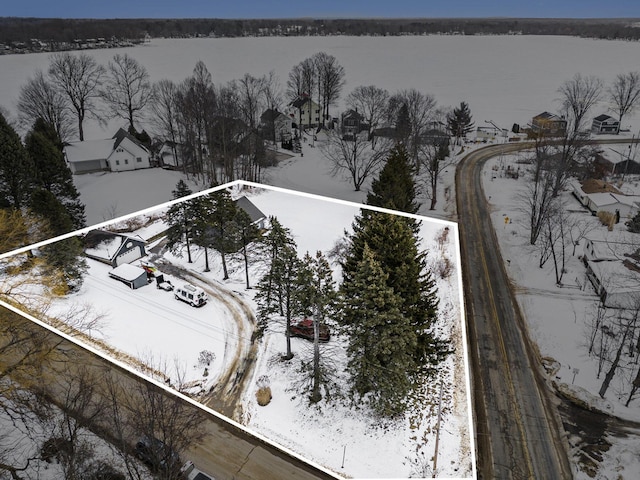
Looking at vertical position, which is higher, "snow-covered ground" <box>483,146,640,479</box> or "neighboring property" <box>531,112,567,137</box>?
"neighboring property" <box>531,112,567,137</box>

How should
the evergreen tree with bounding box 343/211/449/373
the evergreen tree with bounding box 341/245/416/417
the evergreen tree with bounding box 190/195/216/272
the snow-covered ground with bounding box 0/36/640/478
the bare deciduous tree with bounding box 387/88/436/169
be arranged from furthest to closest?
the bare deciduous tree with bounding box 387/88/436/169 → the snow-covered ground with bounding box 0/36/640/478 → the evergreen tree with bounding box 190/195/216/272 → the evergreen tree with bounding box 343/211/449/373 → the evergreen tree with bounding box 341/245/416/417

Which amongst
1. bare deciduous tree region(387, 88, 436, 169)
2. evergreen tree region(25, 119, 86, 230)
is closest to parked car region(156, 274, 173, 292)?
evergreen tree region(25, 119, 86, 230)

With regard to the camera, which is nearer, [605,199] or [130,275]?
[130,275]

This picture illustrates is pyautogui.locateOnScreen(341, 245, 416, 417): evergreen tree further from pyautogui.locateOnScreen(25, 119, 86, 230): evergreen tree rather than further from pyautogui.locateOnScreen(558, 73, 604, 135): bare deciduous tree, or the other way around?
pyautogui.locateOnScreen(558, 73, 604, 135): bare deciduous tree

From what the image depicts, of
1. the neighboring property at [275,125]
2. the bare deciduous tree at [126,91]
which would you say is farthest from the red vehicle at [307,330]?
the bare deciduous tree at [126,91]

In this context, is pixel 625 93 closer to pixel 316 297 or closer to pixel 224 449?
pixel 316 297

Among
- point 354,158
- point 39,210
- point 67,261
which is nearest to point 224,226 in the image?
point 67,261
